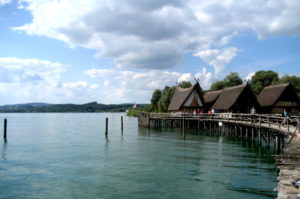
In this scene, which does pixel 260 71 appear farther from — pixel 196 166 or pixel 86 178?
pixel 86 178

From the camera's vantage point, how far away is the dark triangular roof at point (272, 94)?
42.2 meters

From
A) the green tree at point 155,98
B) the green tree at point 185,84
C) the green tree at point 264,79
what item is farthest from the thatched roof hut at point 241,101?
the green tree at point 155,98

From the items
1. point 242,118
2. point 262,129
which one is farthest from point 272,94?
point 262,129

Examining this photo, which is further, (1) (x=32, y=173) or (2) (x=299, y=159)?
(1) (x=32, y=173)

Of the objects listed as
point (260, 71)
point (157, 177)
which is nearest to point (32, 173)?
point (157, 177)

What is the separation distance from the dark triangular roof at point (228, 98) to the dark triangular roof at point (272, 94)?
482 centimetres

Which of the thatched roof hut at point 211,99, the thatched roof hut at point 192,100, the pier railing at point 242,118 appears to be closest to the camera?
the pier railing at point 242,118

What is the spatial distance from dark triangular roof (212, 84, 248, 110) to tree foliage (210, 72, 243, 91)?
88.3 ft

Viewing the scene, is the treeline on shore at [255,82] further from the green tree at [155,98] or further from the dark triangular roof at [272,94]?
the dark triangular roof at [272,94]

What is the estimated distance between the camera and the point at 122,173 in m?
16.2

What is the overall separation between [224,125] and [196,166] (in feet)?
66.6

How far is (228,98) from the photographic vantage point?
4294 centimetres

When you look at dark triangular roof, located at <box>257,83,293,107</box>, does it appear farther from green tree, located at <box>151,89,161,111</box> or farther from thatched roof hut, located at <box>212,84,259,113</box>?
green tree, located at <box>151,89,161,111</box>

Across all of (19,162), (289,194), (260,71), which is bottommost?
(19,162)
